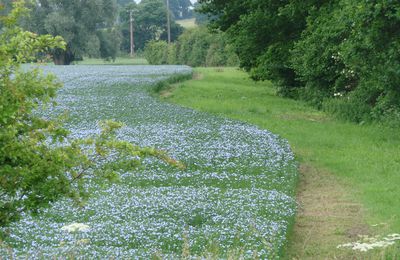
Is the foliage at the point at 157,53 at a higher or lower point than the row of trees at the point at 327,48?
lower

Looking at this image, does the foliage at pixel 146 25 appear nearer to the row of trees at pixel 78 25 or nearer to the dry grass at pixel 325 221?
the row of trees at pixel 78 25

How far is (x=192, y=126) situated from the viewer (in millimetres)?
19688

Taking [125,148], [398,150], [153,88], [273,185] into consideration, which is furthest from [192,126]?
[153,88]

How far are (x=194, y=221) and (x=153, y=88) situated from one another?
25.9 meters

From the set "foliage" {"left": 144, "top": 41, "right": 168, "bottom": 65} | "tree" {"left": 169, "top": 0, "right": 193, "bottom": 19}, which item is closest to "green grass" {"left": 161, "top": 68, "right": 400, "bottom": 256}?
"foliage" {"left": 144, "top": 41, "right": 168, "bottom": 65}

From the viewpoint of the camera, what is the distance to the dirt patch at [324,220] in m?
9.21

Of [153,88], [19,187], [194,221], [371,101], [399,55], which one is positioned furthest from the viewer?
[153,88]

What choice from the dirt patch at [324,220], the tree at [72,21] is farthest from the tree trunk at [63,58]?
the dirt patch at [324,220]

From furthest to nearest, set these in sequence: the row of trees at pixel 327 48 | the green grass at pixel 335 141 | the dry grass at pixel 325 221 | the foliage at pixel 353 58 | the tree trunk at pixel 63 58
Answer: the tree trunk at pixel 63 58
the row of trees at pixel 327 48
the foliage at pixel 353 58
the green grass at pixel 335 141
the dry grass at pixel 325 221

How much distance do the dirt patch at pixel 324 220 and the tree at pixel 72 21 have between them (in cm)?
6411

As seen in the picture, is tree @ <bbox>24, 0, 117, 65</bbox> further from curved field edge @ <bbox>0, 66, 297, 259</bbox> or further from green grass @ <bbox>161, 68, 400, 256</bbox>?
curved field edge @ <bbox>0, 66, 297, 259</bbox>

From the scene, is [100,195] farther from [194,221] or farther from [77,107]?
[77,107]

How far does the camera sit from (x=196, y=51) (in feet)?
271

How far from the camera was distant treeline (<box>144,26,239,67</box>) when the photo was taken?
252 ft
